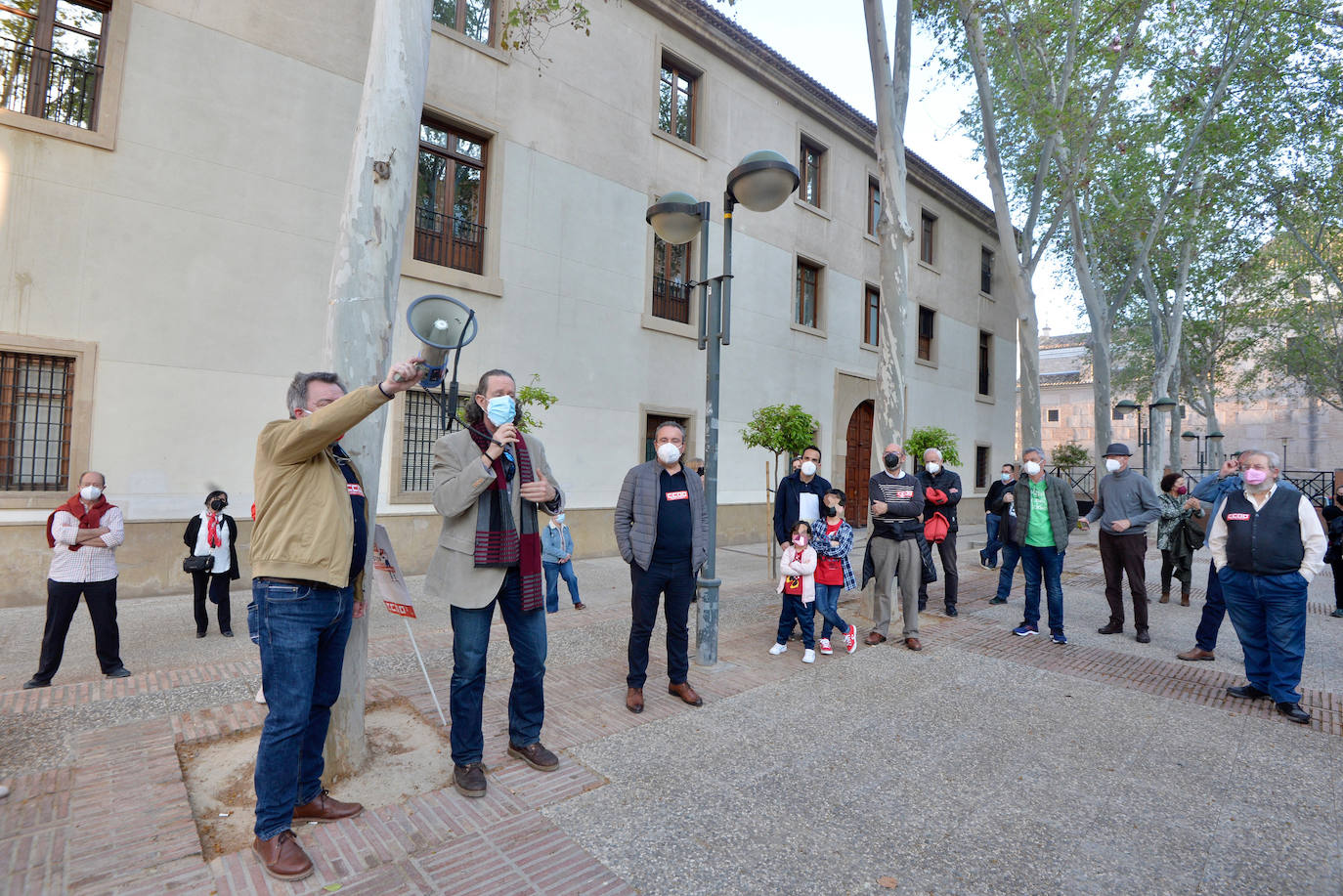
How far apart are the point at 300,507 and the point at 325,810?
1440mm

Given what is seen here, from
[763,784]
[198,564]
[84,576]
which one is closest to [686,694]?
[763,784]

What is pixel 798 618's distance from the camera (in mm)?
6086

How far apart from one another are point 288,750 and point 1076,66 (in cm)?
1603

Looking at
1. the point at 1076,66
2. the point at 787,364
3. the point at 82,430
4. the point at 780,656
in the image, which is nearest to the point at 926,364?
the point at 787,364

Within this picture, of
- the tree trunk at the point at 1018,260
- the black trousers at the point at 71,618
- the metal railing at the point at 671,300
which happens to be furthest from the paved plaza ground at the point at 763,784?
the metal railing at the point at 671,300

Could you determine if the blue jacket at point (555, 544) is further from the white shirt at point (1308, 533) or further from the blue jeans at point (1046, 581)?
the white shirt at point (1308, 533)

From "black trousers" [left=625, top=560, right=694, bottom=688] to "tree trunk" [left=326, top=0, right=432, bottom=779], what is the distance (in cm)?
176

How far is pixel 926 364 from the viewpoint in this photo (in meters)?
20.0

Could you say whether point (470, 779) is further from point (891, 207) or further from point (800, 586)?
point (891, 207)

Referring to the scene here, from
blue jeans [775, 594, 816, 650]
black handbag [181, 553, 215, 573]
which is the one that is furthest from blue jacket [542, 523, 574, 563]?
black handbag [181, 553, 215, 573]

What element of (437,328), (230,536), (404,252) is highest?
(404,252)

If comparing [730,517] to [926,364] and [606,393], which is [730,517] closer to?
[606,393]

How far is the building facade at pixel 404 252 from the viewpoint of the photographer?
7.49m

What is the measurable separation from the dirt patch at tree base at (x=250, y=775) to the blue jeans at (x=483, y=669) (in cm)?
31
